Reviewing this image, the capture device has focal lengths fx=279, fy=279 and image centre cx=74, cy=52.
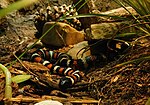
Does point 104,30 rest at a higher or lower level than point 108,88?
higher

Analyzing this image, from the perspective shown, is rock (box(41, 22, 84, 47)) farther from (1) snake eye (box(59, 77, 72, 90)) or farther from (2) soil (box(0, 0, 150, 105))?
(1) snake eye (box(59, 77, 72, 90))

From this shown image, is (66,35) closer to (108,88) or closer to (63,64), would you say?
(63,64)

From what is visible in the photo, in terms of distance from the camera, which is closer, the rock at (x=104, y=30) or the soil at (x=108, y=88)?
the soil at (x=108, y=88)

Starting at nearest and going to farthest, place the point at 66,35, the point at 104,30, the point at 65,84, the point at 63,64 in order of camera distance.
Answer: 1. the point at 65,84
2. the point at 104,30
3. the point at 63,64
4. the point at 66,35

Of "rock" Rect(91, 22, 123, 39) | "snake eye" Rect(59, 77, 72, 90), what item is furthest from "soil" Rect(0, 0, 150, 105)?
"rock" Rect(91, 22, 123, 39)

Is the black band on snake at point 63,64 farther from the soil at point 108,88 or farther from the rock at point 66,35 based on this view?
the rock at point 66,35

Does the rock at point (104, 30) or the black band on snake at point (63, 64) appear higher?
the rock at point (104, 30)

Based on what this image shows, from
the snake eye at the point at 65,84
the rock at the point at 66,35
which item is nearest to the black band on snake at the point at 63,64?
the snake eye at the point at 65,84

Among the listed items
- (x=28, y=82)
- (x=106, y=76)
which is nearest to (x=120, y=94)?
(x=106, y=76)

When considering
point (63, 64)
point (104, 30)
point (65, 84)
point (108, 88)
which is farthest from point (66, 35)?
point (108, 88)

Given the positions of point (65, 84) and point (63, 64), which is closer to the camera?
point (65, 84)

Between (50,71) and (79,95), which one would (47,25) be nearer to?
(50,71)
